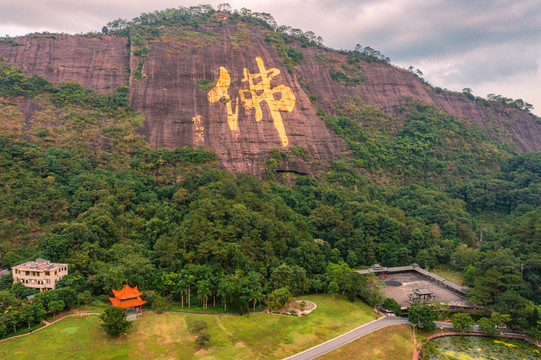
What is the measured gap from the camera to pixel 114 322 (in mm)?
22547

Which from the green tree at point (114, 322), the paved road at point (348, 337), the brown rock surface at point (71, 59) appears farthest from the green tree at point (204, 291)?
the brown rock surface at point (71, 59)

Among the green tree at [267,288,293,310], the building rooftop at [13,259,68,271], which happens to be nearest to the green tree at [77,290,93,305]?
the building rooftop at [13,259,68,271]

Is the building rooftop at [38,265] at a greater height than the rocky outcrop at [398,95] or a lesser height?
lesser

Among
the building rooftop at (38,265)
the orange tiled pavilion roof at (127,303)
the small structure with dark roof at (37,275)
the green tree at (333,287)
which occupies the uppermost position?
the building rooftop at (38,265)

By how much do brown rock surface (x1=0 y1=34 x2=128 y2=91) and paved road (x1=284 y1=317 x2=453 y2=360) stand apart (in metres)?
43.5

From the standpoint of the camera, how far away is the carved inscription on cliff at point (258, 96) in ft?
166

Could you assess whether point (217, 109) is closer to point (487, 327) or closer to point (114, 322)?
point (114, 322)

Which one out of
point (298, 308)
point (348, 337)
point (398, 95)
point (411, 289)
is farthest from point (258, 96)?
point (348, 337)

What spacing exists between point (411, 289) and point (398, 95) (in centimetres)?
4082

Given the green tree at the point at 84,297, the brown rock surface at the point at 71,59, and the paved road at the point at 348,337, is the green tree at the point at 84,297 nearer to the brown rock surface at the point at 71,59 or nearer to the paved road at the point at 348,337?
the paved road at the point at 348,337

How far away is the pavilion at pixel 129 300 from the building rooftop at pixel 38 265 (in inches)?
207

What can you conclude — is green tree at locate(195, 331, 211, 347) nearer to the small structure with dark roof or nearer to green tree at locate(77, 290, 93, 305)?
green tree at locate(77, 290, 93, 305)

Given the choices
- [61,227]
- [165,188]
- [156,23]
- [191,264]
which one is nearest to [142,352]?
[191,264]

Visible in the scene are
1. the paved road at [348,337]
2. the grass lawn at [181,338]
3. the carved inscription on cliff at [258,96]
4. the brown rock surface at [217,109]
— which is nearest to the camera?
the grass lawn at [181,338]
